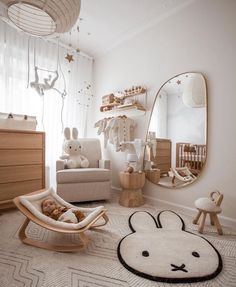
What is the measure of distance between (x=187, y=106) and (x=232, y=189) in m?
1.05

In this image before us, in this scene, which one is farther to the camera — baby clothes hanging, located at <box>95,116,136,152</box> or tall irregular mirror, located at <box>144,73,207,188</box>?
baby clothes hanging, located at <box>95,116,136,152</box>

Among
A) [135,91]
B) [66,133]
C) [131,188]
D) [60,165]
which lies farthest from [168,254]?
[135,91]

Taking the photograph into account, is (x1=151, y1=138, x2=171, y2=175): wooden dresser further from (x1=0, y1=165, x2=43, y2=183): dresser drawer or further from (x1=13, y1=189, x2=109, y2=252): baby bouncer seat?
(x1=0, y1=165, x2=43, y2=183): dresser drawer

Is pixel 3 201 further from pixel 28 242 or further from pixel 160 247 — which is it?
pixel 160 247

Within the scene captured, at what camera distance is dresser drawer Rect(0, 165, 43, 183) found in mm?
2111

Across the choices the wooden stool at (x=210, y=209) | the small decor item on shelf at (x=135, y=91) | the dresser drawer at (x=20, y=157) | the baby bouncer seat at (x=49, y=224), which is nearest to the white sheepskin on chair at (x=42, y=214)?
the baby bouncer seat at (x=49, y=224)

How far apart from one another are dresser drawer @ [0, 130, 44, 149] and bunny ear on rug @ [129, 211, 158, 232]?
1456mm

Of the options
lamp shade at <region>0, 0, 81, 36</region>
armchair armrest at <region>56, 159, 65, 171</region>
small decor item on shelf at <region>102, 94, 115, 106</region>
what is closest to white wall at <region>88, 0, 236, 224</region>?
small decor item on shelf at <region>102, 94, 115, 106</region>

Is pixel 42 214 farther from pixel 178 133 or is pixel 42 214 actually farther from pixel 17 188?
pixel 178 133

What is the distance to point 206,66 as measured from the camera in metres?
2.16

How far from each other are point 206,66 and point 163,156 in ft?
3.94

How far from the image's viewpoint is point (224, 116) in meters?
2.01

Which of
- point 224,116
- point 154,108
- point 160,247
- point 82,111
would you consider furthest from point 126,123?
point 160,247

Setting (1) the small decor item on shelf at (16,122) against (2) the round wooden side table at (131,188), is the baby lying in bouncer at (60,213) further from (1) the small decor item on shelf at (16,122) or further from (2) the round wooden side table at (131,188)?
(1) the small decor item on shelf at (16,122)
